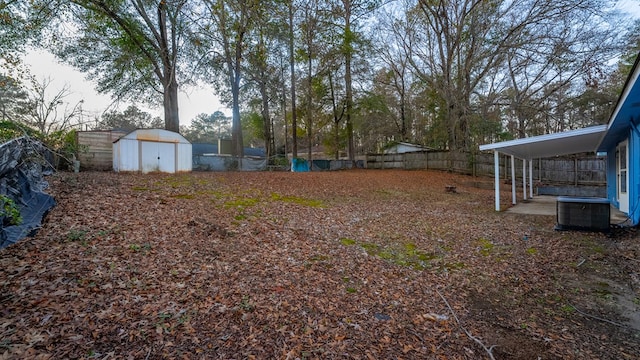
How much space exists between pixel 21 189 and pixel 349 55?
17752 millimetres

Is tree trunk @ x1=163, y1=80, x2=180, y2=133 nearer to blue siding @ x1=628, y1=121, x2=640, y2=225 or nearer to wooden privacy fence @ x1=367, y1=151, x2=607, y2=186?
wooden privacy fence @ x1=367, y1=151, x2=607, y2=186

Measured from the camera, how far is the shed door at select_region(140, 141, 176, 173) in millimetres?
10844

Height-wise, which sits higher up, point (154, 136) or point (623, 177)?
point (154, 136)

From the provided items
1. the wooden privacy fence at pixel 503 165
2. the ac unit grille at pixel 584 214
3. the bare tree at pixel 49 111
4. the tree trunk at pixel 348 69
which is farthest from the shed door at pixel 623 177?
the tree trunk at pixel 348 69

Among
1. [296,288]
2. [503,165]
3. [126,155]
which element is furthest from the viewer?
[503,165]

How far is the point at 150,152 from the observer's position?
1094 centimetres

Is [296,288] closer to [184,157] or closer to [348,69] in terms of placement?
[184,157]

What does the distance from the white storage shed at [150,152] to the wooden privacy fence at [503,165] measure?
48.1ft

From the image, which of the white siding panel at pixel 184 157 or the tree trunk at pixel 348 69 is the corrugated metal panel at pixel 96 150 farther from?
the tree trunk at pixel 348 69

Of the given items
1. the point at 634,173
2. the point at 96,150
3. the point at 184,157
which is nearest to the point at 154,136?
the point at 184,157

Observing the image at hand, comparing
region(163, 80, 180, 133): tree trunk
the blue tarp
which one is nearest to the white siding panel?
region(163, 80, 180, 133): tree trunk

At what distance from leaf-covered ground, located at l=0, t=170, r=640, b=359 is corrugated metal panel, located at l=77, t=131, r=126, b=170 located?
633 centimetres

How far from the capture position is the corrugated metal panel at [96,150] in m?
11.2

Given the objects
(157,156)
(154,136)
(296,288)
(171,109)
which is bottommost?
(296,288)
